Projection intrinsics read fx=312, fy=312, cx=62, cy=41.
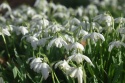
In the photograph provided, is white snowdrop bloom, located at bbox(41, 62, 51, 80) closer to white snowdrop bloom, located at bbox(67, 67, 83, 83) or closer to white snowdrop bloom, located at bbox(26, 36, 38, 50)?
white snowdrop bloom, located at bbox(67, 67, 83, 83)

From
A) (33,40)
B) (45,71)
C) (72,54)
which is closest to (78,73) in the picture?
(45,71)

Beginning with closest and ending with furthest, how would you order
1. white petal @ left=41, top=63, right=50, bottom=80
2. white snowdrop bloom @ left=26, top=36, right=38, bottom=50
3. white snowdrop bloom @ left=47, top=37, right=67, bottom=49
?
white petal @ left=41, top=63, right=50, bottom=80 → white snowdrop bloom @ left=47, top=37, right=67, bottom=49 → white snowdrop bloom @ left=26, top=36, right=38, bottom=50

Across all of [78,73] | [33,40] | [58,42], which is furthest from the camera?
[33,40]

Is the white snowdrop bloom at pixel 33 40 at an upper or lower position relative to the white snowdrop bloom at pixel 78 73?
upper

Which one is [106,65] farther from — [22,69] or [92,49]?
[22,69]

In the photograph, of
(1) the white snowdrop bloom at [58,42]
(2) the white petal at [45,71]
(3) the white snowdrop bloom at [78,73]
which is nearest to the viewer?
(3) the white snowdrop bloom at [78,73]

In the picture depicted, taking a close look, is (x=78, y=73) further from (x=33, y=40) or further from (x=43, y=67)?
(x=33, y=40)

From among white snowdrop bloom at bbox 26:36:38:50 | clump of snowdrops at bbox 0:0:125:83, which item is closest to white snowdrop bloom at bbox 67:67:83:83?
clump of snowdrops at bbox 0:0:125:83

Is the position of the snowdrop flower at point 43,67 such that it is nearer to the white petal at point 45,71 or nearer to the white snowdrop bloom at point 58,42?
the white petal at point 45,71

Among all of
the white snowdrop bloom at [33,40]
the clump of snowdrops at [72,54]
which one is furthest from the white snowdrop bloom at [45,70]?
the white snowdrop bloom at [33,40]

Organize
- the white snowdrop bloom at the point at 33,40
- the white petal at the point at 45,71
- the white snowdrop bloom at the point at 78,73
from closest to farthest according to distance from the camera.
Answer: the white snowdrop bloom at the point at 78,73 → the white petal at the point at 45,71 → the white snowdrop bloom at the point at 33,40

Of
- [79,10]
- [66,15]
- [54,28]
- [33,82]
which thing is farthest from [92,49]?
[79,10]
